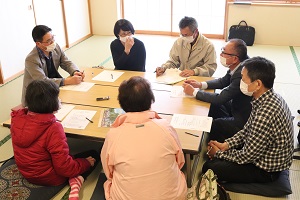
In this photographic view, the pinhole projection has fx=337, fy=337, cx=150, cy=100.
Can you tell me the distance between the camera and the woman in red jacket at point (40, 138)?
6.68 ft

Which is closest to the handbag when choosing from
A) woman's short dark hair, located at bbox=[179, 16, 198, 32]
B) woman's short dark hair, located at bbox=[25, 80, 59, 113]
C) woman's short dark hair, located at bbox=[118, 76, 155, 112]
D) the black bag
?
woman's short dark hair, located at bbox=[118, 76, 155, 112]

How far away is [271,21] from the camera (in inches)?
229

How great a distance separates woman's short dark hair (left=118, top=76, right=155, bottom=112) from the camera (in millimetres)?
1739

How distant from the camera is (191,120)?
2.35 metres

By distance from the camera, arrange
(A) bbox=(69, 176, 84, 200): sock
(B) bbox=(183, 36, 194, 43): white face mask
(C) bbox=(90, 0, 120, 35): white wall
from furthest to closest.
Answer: (C) bbox=(90, 0, 120, 35): white wall, (B) bbox=(183, 36, 194, 43): white face mask, (A) bbox=(69, 176, 84, 200): sock

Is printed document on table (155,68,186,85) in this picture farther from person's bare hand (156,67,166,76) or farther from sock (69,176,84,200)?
sock (69,176,84,200)

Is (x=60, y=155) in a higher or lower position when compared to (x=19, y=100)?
higher

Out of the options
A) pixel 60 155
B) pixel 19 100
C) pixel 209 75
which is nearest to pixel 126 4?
pixel 19 100

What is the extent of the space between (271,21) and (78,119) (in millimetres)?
4544

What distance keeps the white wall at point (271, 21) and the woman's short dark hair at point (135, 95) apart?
4659mm

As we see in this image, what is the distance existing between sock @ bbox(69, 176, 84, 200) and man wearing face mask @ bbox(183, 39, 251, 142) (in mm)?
1075

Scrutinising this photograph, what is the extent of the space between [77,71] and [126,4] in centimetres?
398

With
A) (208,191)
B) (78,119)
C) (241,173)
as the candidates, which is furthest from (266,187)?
(78,119)

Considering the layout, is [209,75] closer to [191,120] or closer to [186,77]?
[186,77]
